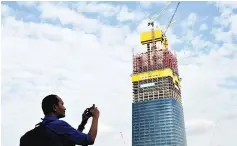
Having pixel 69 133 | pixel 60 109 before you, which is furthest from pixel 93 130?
pixel 60 109

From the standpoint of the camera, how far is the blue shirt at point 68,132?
4.37 metres

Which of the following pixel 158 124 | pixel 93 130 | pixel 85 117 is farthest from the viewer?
pixel 158 124

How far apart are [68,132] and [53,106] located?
478 millimetres

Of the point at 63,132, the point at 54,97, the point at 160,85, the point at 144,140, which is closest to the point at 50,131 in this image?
the point at 63,132

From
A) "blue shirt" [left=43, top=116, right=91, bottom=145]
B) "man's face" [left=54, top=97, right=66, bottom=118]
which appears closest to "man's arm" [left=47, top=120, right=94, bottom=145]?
"blue shirt" [left=43, top=116, right=91, bottom=145]

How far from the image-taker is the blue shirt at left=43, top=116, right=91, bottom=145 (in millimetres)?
4367

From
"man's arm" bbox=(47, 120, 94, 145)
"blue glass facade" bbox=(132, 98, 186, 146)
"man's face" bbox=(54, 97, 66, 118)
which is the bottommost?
"man's arm" bbox=(47, 120, 94, 145)

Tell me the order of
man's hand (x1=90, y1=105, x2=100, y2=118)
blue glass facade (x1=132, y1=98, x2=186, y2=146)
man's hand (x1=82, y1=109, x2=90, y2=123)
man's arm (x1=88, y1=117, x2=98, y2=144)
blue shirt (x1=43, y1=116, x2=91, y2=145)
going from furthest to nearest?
blue glass facade (x1=132, y1=98, x2=186, y2=146)
man's hand (x1=82, y1=109, x2=90, y2=123)
man's hand (x1=90, y1=105, x2=100, y2=118)
man's arm (x1=88, y1=117, x2=98, y2=144)
blue shirt (x1=43, y1=116, x2=91, y2=145)

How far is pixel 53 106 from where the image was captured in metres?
4.71

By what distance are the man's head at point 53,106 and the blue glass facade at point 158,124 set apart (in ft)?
573

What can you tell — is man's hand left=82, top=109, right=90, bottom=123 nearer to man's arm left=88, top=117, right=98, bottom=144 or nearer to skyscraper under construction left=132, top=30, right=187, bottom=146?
man's arm left=88, top=117, right=98, bottom=144

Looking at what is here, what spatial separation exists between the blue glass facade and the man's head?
17475 cm

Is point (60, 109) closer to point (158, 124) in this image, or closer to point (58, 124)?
point (58, 124)

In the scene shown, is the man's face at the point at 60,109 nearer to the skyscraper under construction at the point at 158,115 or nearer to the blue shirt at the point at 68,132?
the blue shirt at the point at 68,132
